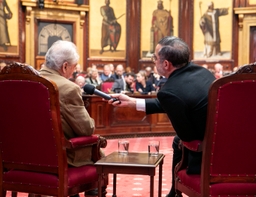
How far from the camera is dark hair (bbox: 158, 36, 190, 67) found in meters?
3.21

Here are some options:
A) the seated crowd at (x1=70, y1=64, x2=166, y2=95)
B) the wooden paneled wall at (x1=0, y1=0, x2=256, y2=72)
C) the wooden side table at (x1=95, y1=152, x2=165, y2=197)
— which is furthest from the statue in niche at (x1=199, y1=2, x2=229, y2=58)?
the wooden side table at (x1=95, y1=152, x2=165, y2=197)

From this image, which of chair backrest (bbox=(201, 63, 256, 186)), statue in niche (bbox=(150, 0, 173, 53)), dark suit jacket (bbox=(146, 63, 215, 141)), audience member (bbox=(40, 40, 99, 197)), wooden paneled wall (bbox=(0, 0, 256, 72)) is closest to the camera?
chair backrest (bbox=(201, 63, 256, 186))

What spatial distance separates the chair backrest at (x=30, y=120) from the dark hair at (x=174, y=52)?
81cm

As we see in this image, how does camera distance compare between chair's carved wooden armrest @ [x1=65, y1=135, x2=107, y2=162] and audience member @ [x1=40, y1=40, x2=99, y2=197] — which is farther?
audience member @ [x1=40, y1=40, x2=99, y2=197]

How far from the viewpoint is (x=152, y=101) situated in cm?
368

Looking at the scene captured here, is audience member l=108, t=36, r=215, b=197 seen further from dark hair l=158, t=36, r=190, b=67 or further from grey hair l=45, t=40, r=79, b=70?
grey hair l=45, t=40, r=79, b=70

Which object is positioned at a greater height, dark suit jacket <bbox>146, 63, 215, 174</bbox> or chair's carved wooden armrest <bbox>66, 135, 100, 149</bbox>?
dark suit jacket <bbox>146, 63, 215, 174</bbox>

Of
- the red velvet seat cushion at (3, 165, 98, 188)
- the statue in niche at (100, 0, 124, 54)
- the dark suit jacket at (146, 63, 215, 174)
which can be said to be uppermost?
the statue in niche at (100, 0, 124, 54)

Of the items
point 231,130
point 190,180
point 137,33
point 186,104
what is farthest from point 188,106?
point 137,33

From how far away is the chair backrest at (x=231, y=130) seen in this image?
280cm

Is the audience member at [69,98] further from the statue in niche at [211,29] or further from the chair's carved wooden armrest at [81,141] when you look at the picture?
the statue in niche at [211,29]

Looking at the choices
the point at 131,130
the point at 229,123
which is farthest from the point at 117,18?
the point at 229,123

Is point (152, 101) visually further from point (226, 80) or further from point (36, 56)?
point (36, 56)

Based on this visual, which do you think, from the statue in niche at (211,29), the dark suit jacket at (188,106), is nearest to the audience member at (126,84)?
the statue in niche at (211,29)
